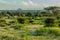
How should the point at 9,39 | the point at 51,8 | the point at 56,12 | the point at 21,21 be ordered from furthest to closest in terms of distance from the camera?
the point at 56,12, the point at 51,8, the point at 21,21, the point at 9,39

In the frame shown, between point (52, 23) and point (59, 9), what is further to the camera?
point (59, 9)

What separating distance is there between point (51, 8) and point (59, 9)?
3.75 meters

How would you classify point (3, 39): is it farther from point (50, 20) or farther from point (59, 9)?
point (59, 9)

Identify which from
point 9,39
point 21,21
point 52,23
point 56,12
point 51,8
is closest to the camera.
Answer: point 9,39

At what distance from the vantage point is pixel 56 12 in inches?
3255

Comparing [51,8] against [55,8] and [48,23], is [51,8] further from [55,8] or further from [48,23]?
[48,23]

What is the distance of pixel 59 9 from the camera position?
262 ft

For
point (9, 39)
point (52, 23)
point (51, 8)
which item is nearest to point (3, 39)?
point (9, 39)

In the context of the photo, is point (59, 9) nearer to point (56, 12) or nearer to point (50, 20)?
point (56, 12)

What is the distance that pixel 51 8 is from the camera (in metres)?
77.6

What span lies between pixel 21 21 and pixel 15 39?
44373 millimetres

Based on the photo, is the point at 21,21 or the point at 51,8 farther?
the point at 51,8

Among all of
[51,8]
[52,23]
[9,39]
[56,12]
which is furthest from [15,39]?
[56,12]

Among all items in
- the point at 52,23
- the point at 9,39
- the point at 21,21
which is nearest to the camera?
the point at 9,39
